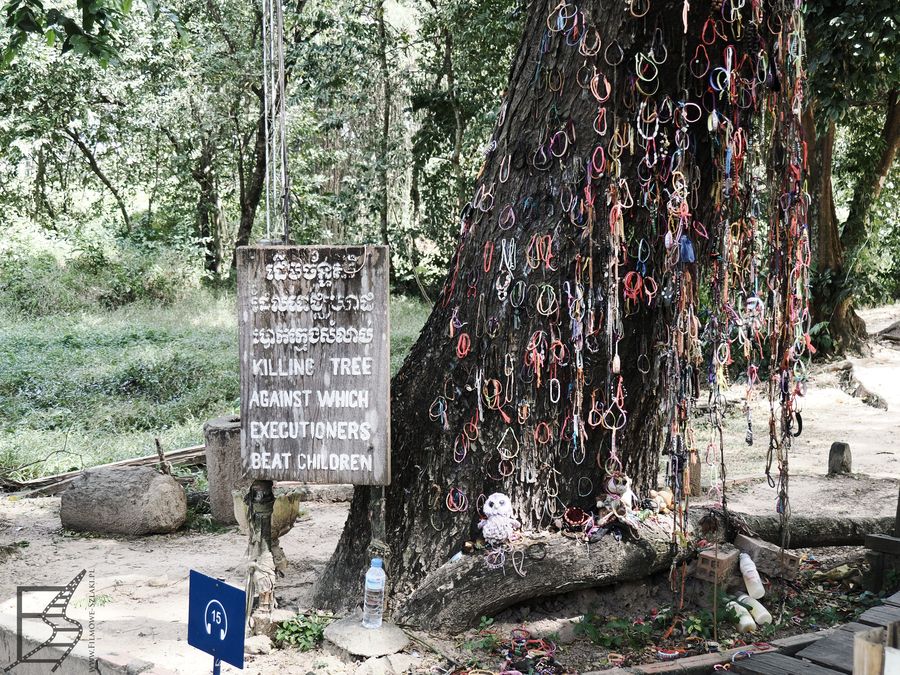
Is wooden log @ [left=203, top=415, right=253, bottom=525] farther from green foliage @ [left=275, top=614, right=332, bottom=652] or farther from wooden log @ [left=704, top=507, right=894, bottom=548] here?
wooden log @ [left=704, top=507, right=894, bottom=548]

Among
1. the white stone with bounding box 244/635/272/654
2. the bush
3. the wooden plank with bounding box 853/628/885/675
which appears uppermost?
the bush

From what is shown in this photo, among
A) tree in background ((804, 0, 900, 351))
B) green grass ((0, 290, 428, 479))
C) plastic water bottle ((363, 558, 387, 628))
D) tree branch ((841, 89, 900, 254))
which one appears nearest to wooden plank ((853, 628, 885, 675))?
plastic water bottle ((363, 558, 387, 628))

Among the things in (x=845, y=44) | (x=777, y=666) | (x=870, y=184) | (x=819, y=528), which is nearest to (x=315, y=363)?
(x=777, y=666)

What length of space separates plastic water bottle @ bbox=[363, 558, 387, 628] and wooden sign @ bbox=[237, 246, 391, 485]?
404mm

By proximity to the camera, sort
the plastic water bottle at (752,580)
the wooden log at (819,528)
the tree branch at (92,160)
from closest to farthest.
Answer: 1. the plastic water bottle at (752,580)
2. the wooden log at (819,528)
3. the tree branch at (92,160)

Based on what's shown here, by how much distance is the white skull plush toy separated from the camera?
416 centimetres

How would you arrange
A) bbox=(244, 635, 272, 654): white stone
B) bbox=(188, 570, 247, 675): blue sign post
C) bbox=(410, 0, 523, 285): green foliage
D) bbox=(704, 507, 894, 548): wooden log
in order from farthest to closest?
bbox=(410, 0, 523, 285): green foliage < bbox=(704, 507, 894, 548): wooden log < bbox=(244, 635, 272, 654): white stone < bbox=(188, 570, 247, 675): blue sign post

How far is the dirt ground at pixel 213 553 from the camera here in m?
4.07

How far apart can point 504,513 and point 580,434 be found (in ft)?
1.79

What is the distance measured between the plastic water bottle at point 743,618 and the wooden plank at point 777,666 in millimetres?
948

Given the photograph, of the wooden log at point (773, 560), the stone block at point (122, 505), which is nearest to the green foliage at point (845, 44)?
the wooden log at point (773, 560)

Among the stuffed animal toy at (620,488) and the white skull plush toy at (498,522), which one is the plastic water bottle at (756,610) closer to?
the stuffed animal toy at (620,488)

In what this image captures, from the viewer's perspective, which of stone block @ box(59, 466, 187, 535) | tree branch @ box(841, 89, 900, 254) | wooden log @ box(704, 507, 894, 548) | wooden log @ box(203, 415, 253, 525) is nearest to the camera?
wooden log @ box(704, 507, 894, 548)

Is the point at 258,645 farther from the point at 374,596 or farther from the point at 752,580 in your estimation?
the point at 752,580
